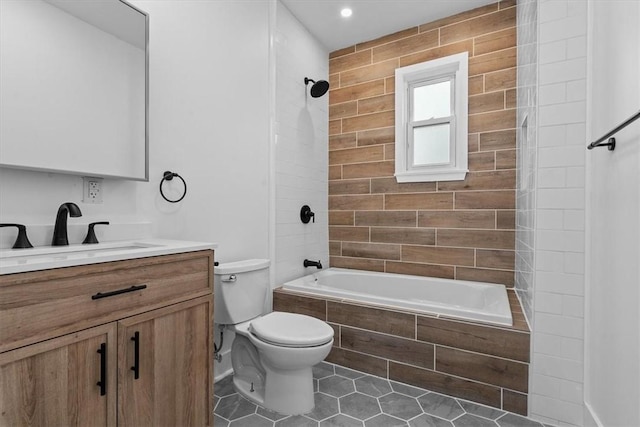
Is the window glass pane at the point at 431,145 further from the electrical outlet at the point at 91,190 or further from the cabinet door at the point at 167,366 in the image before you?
the electrical outlet at the point at 91,190

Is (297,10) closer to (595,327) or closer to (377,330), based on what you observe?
(377,330)

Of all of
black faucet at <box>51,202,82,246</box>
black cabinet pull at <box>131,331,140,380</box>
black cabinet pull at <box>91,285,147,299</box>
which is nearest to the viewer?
black cabinet pull at <box>91,285,147,299</box>

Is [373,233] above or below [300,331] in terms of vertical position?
above

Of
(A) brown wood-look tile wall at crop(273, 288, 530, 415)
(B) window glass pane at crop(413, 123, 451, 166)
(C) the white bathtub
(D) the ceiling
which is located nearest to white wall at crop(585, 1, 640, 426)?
(A) brown wood-look tile wall at crop(273, 288, 530, 415)

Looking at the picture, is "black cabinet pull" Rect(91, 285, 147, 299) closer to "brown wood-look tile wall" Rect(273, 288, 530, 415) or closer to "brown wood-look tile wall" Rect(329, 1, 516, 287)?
"brown wood-look tile wall" Rect(273, 288, 530, 415)

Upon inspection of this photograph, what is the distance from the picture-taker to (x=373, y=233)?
3105 millimetres

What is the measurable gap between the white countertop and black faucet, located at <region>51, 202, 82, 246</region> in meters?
0.03

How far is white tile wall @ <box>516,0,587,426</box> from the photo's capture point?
5.24 feet

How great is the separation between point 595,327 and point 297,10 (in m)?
2.91

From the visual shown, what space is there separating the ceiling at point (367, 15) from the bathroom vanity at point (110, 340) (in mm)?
2285

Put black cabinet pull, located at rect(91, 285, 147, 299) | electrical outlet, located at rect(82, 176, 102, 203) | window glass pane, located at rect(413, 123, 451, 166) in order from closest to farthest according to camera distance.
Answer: black cabinet pull, located at rect(91, 285, 147, 299) → electrical outlet, located at rect(82, 176, 102, 203) → window glass pane, located at rect(413, 123, 451, 166)

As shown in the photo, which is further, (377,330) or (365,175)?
(365,175)

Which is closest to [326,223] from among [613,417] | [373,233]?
[373,233]

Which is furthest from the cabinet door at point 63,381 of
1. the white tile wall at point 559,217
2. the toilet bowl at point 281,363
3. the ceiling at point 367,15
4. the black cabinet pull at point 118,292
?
the ceiling at point 367,15
